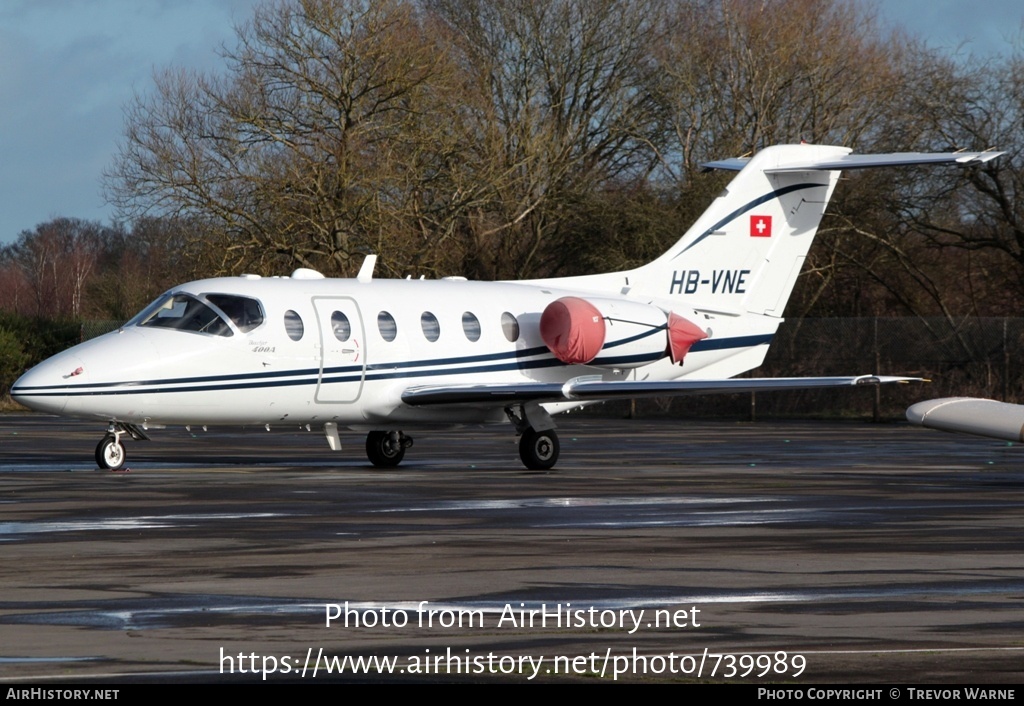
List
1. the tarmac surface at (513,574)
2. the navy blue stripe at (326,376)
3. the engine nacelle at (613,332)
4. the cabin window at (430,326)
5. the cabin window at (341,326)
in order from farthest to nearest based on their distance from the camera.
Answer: the engine nacelle at (613,332) < the cabin window at (430,326) < the cabin window at (341,326) < the navy blue stripe at (326,376) < the tarmac surface at (513,574)

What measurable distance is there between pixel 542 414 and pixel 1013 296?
83.0ft

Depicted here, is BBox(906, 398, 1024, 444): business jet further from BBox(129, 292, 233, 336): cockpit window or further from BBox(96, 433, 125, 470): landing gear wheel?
BBox(96, 433, 125, 470): landing gear wheel

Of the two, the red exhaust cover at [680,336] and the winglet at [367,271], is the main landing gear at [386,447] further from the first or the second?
the red exhaust cover at [680,336]

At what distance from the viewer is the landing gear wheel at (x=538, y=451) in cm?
2284

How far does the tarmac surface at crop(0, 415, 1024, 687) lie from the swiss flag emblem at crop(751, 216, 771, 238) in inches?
193

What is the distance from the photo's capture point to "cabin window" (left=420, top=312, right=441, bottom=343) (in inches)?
920

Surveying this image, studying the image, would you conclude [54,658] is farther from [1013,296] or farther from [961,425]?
[1013,296]

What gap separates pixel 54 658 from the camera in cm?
779

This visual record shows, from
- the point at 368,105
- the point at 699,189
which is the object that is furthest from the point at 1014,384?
the point at 368,105

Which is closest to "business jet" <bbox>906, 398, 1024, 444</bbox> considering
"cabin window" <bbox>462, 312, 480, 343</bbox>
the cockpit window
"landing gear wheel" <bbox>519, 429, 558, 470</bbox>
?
"landing gear wheel" <bbox>519, 429, 558, 470</bbox>

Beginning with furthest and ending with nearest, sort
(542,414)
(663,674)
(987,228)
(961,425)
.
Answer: (987,228)
(542,414)
(961,425)
(663,674)

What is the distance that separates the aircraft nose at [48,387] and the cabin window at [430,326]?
204 inches

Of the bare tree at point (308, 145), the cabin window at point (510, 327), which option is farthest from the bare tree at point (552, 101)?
the cabin window at point (510, 327)

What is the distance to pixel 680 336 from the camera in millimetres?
25266
